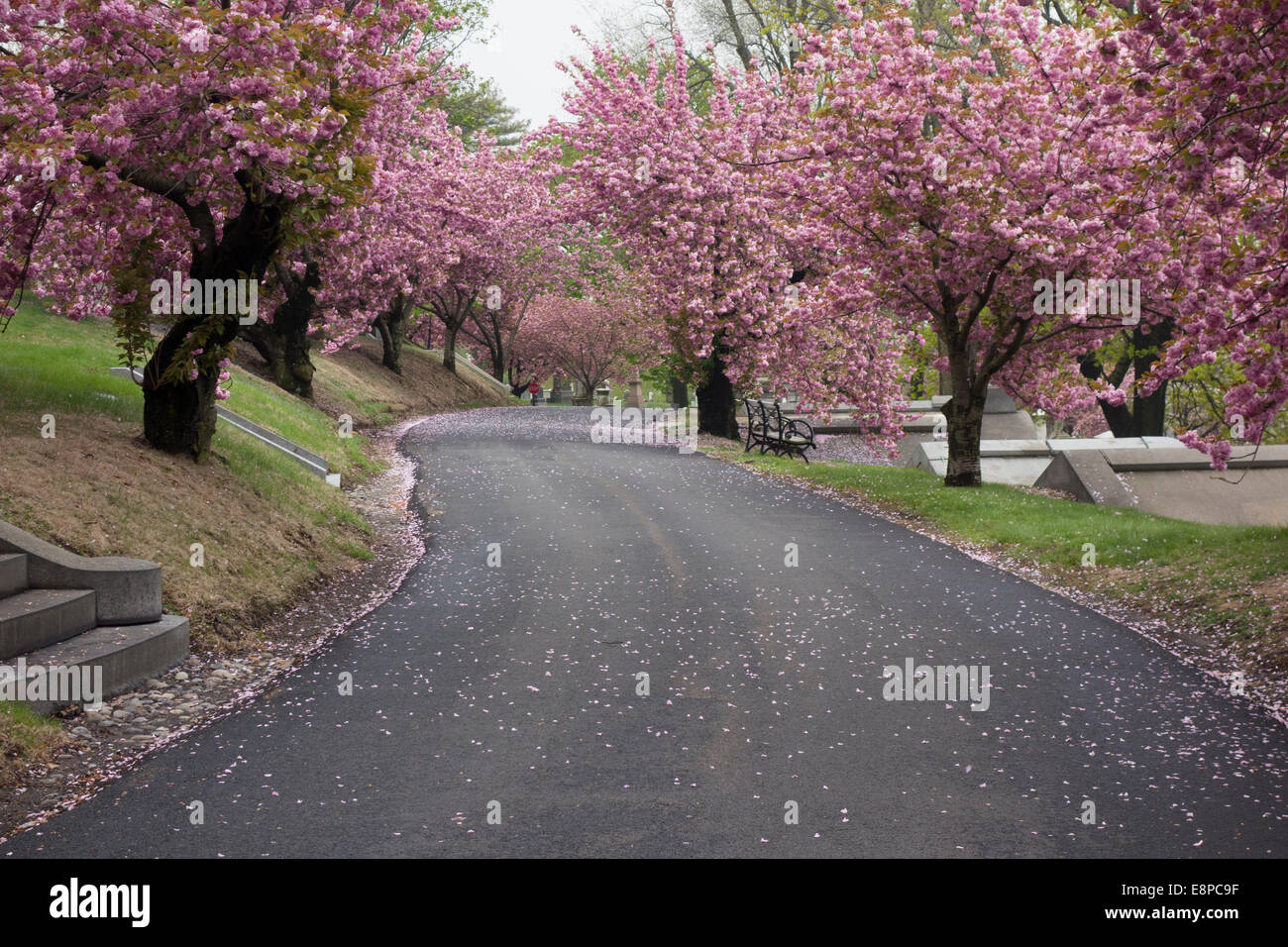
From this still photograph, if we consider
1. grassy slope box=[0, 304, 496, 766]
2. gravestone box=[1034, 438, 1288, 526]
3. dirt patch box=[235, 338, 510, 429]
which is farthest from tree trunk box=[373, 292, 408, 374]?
gravestone box=[1034, 438, 1288, 526]

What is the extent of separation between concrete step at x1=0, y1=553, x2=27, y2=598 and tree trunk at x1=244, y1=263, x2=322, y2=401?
64.0 ft

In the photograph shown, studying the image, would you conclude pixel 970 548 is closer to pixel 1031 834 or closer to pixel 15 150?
pixel 1031 834

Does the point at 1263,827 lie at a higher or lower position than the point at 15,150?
lower

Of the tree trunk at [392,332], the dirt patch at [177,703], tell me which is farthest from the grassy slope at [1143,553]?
the tree trunk at [392,332]

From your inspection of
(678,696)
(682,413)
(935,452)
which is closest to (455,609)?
(678,696)

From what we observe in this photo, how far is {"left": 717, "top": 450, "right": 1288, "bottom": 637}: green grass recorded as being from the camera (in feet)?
32.9

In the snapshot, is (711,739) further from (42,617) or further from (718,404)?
(718,404)

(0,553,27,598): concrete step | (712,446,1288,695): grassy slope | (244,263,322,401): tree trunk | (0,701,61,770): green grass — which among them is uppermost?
(244,263,322,401): tree trunk

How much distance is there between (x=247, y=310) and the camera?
1177cm

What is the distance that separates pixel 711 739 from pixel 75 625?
15.0 ft

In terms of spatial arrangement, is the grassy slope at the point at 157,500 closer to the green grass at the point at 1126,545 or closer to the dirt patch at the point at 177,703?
the dirt patch at the point at 177,703

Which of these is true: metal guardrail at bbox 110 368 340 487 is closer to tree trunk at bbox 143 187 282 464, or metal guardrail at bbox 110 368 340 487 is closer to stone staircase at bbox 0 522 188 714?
tree trunk at bbox 143 187 282 464

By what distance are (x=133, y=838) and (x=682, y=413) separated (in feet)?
124

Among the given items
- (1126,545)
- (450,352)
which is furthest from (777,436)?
(450,352)
